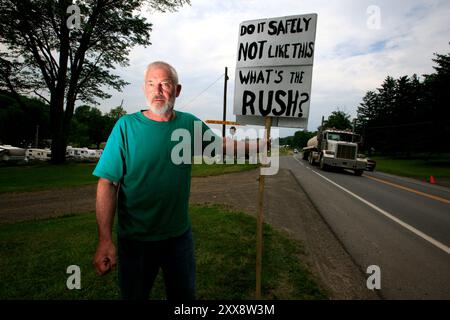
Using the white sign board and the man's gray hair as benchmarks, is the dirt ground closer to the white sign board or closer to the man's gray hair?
the white sign board

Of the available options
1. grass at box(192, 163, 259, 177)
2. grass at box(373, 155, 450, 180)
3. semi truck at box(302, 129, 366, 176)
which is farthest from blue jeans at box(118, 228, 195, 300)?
grass at box(373, 155, 450, 180)

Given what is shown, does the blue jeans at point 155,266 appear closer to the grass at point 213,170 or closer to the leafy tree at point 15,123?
the grass at point 213,170

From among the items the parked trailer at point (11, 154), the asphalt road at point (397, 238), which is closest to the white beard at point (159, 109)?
the asphalt road at point (397, 238)

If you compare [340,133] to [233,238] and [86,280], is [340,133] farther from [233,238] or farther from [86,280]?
[86,280]

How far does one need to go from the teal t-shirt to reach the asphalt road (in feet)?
9.73

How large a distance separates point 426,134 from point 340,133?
91.7ft

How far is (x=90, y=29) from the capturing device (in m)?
20.2

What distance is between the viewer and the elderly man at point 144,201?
178cm

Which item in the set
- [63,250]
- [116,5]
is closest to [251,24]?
[63,250]

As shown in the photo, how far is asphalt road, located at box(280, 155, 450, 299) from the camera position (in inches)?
138

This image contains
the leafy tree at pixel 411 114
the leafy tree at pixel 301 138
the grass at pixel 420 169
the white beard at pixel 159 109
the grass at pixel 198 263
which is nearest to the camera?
the white beard at pixel 159 109

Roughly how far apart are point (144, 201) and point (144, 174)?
0.20 metres

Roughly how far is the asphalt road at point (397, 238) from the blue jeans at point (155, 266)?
2.60 meters
